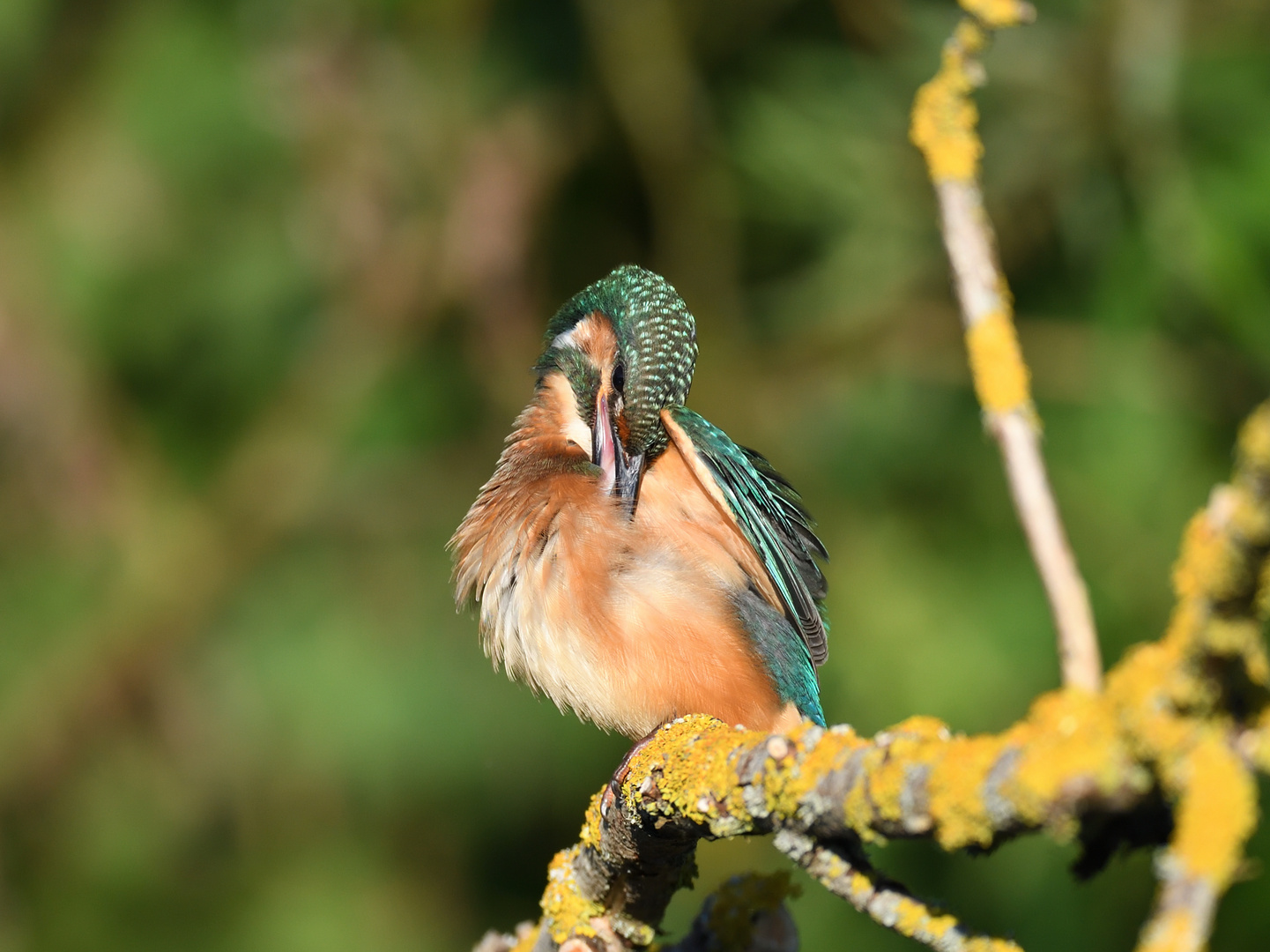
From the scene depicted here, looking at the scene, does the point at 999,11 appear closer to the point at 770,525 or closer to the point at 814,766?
the point at 814,766

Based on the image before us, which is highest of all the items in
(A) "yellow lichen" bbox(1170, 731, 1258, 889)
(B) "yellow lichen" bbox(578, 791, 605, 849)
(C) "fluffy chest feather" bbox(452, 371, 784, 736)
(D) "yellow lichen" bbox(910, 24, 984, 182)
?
(C) "fluffy chest feather" bbox(452, 371, 784, 736)

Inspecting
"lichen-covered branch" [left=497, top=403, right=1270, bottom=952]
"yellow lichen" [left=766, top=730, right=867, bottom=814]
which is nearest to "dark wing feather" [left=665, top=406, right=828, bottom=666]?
"lichen-covered branch" [left=497, top=403, right=1270, bottom=952]

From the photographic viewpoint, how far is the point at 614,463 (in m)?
1.98

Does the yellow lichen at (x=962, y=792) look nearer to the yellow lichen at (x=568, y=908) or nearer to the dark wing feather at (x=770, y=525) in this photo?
the yellow lichen at (x=568, y=908)

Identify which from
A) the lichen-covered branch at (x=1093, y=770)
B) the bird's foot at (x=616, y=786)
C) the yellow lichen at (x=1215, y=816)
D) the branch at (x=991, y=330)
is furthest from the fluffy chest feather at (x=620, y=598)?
the yellow lichen at (x=1215, y=816)

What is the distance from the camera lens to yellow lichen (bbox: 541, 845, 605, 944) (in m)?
1.52

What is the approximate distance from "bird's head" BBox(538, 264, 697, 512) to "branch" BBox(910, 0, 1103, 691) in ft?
3.61

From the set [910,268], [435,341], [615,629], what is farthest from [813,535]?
[435,341]

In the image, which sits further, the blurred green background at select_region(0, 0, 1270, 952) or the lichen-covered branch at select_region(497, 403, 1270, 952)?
the blurred green background at select_region(0, 0, 1270, 952)

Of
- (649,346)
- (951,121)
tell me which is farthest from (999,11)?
(649,346)

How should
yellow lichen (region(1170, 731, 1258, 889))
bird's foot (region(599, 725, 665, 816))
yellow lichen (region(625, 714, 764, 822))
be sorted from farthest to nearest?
1. bird's foot (region(599, 725, 665, 816))
2. yellow lichen (region(625, 714, 764, 822))
3. yellow lichen (region(1170, 731, 1258, 889))

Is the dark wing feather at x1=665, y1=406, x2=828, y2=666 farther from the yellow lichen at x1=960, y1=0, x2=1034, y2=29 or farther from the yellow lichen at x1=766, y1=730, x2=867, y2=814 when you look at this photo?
the yellow lichen at x1=960, y1=0, x2=1034, y2=29

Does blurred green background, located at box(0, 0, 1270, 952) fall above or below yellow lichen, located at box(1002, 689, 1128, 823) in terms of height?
above

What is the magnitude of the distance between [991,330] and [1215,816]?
36 centimetres
